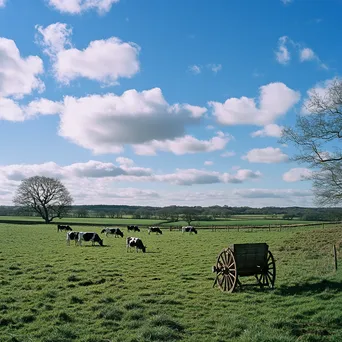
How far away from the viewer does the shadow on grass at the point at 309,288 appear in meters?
11.7

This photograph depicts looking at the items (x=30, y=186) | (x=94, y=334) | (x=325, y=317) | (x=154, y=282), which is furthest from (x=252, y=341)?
(x=30, y=186)

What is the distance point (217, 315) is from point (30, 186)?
7892 centimetres

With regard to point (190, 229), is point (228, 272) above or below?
above

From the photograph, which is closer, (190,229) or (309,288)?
(309,288)

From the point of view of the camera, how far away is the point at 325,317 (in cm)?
881

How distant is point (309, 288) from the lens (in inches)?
480

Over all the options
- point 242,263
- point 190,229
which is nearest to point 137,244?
point 242,263

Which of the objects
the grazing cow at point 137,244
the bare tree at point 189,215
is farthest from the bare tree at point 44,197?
the grazing cow at point 137,244

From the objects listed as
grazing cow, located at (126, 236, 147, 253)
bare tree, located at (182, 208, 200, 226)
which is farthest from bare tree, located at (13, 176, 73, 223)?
grazing cow, located at (126, 236, 147, 253)

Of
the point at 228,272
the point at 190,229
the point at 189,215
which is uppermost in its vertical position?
the point at 189,215

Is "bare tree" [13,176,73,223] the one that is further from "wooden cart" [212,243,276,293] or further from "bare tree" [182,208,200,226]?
"wooden cart" [212,243,276,293]

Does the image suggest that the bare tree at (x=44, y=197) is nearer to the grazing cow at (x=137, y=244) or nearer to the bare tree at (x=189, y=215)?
the bare tree at (x=189, y=215)

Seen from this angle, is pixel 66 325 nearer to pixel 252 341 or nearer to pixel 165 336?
pixel 165 336

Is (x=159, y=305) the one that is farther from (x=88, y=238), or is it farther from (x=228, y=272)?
(x=88, y=238)
